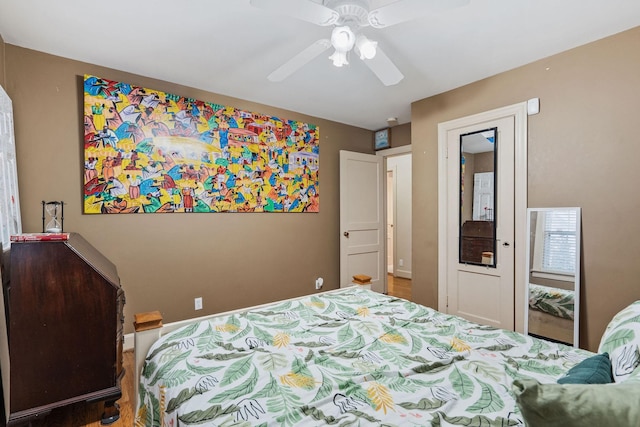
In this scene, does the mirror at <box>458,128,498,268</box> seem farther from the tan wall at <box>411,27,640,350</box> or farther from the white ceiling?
the white ceiling

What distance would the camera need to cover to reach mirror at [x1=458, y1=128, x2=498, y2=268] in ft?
9.66

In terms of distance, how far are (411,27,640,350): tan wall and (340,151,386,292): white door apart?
6.24 feet

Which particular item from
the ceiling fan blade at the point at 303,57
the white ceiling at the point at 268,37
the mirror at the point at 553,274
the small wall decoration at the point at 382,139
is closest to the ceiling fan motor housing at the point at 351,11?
the ceiling fan blade at the point at 303,57

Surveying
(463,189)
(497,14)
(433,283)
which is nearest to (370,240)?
(433,283)

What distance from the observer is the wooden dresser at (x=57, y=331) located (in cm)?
165

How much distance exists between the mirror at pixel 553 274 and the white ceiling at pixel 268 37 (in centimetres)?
134

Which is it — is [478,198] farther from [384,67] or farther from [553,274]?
[384,67]

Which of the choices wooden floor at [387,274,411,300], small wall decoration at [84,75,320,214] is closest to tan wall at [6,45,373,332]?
small wall decoration at [84,75,320,214]

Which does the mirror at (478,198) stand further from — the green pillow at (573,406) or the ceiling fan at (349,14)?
the green pillow at (573,406)

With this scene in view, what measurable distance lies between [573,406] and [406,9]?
63.8 inches

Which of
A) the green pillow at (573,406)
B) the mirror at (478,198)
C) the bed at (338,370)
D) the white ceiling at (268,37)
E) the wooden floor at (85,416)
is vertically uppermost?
the white ceiling at (268,37)

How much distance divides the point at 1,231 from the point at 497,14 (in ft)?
10.8

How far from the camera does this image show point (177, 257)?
3031 millimetres

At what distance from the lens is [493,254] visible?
2926 mm
